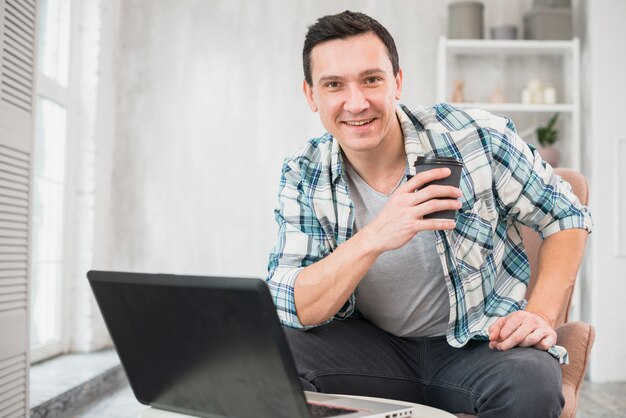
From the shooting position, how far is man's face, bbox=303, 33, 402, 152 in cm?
153

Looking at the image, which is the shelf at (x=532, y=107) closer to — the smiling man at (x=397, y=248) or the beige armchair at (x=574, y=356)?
the smiling man at (x=397, y=248)

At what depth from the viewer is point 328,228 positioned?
159cm

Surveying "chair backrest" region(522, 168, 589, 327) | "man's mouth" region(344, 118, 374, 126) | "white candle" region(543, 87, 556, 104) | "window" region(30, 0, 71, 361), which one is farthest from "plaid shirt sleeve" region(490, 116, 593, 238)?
"white candle" region(543, 87, 556, 104)

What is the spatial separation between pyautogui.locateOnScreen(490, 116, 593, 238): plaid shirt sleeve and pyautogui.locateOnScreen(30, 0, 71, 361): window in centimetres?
242

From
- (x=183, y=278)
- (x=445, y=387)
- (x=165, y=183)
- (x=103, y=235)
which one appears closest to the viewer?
(x=183, y=278)

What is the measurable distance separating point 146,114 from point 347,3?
1.38 meters

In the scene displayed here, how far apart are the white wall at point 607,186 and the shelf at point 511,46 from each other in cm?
16

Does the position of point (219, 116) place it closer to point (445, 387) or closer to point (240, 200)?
point (240, 200)

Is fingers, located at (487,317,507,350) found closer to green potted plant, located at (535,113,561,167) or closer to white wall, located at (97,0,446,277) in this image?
green potted plant, located at (535,113,561,167)

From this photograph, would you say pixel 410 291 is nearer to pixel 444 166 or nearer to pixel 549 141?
pixel 444 166

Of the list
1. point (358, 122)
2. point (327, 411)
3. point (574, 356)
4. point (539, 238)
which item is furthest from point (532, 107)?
point (327, 411)

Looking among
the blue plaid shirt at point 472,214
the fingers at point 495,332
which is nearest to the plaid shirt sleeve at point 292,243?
the blue plaid shirt at point 472,214

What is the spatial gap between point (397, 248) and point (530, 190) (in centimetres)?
35

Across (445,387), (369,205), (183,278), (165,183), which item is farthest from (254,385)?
(165,183)
